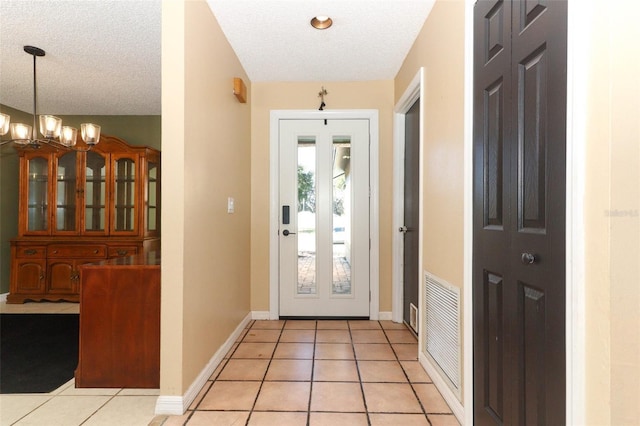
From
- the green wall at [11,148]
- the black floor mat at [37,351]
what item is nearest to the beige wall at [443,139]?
the black floor mat at [37,351]

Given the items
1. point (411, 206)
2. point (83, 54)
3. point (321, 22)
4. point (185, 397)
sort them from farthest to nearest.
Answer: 1. point (411, 206)
2. point (83, 54)
3. point (321, 22)
4. point (185, 397)

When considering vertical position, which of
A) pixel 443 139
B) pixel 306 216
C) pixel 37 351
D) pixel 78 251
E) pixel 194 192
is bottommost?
pixel 37 351

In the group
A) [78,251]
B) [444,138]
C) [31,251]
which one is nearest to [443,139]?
[444,138]

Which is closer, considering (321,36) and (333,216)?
(321,36)

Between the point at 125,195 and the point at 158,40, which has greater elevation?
the point at 158,40

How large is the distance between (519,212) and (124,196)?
432 cm

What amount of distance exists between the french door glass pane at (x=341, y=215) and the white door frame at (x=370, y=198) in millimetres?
222

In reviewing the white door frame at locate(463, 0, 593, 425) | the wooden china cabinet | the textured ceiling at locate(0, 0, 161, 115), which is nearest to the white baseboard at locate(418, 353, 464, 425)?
the white door frame at locate(463, 0, 593, 425)

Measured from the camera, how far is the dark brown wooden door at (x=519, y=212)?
105 cm

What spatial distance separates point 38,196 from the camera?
4.19m

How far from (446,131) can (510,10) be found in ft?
2.49

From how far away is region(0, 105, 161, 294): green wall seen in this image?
164 inches

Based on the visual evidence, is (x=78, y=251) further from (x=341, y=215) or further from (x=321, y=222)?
(x=341, y=215)

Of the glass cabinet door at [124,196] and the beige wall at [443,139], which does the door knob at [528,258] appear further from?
the glass cabinet door at [124,196]
